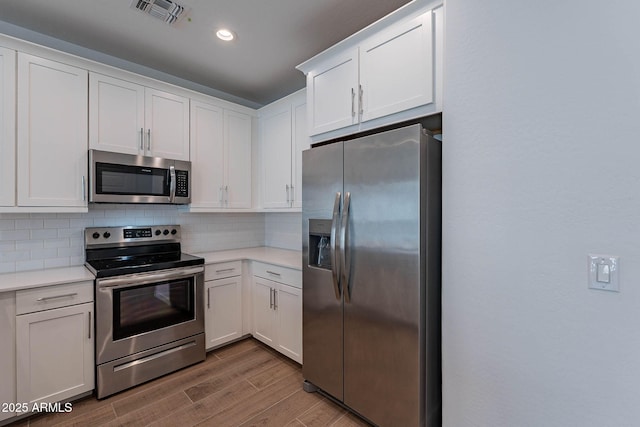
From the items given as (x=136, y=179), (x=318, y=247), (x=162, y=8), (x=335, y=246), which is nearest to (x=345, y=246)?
(x=335, y=246)

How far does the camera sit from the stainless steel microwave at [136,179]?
226 cm

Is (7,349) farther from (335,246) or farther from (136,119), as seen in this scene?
(335,246)

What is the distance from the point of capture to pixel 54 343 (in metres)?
1.93

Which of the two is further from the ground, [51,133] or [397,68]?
[397,68]

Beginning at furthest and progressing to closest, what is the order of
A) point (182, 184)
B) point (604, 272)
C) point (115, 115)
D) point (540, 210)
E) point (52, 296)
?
point (182, 184)
point (115, 115)
point (52, 296)
point (540, 210)
point (604, 272)

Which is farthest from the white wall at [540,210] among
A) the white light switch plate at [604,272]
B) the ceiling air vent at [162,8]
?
the ceiling air vent at [162,8]

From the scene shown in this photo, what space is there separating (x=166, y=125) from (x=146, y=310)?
1.63 metres

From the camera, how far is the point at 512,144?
1320 mm

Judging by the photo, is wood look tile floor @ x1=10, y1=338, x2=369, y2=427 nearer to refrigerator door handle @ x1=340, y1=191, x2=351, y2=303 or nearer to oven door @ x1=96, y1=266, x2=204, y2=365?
oven door @ x1=96, y1=266, x2=204, y2=365

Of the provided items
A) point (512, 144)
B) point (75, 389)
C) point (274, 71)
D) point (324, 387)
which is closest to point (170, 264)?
point (75, 389)

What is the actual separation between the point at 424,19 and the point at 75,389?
3.26 meters

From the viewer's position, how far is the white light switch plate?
1.07m

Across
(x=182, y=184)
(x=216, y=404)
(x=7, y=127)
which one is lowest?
(x=216, y=404)

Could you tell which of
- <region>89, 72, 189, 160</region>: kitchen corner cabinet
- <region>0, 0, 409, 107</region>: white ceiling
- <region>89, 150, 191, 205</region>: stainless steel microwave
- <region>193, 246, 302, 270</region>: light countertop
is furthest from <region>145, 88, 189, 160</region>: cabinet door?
<region>193, 246, 302, 270</region>: light countertop
